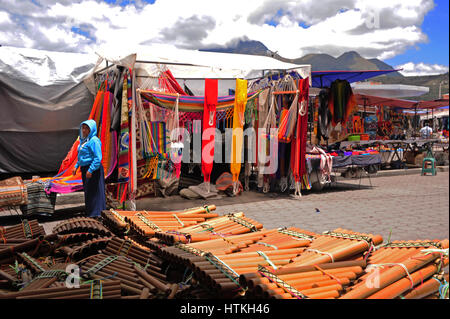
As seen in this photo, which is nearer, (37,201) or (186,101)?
(37,201)

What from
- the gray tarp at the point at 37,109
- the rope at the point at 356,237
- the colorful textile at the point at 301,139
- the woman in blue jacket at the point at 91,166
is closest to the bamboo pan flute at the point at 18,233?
the woman in blue jacket at the point at 91,166

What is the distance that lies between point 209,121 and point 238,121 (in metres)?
0.68

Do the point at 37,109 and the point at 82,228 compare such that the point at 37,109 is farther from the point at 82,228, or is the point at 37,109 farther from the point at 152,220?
the point at 152,220

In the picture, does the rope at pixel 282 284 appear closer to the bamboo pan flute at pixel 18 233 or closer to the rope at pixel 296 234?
the rope at pixel 296 234

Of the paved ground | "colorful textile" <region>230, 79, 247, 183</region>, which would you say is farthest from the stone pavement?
"colorful textile" <region>230, 79, 247, 183</region>

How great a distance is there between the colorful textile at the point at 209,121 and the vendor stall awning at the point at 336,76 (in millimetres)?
2897

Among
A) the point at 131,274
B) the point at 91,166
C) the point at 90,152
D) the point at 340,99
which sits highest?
the point at 340,99

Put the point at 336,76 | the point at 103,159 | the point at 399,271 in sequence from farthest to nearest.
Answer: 1. the point at 336,76
2. the point at 103,159
3. the point at 399,271

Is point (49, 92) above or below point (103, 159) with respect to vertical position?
above

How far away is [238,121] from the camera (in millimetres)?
7426

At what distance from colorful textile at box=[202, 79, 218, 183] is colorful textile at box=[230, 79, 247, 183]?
497mm

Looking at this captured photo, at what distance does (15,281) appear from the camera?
287 centimetres

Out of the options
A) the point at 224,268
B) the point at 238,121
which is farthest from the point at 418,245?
the point at 238,121

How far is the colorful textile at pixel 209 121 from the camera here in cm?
695
